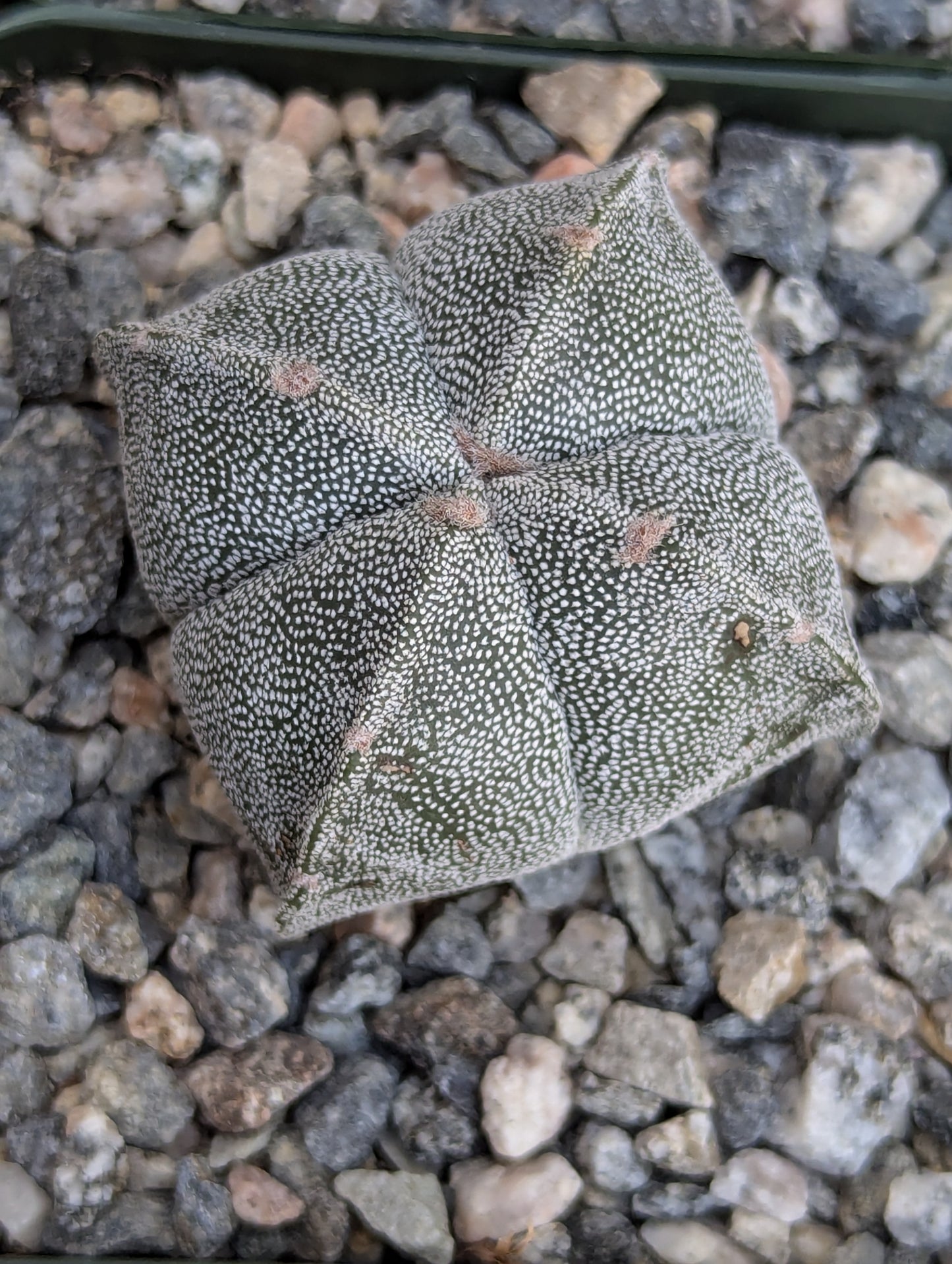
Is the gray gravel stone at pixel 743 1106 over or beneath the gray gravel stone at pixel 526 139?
beneath

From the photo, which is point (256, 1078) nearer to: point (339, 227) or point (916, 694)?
point (916, 694)

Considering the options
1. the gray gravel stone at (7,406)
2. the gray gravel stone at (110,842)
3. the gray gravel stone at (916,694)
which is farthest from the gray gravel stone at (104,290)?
the gray gravel stone at (916,694)

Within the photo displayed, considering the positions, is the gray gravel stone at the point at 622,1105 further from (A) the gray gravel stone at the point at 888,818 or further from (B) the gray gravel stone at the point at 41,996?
(B) the gray gravel stone at the point at 41,996

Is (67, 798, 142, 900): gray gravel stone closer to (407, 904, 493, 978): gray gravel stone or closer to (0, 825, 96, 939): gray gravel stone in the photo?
(0, 825, 96, 939): gray gravel stone

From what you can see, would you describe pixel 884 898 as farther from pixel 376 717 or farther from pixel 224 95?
pixel 224 95

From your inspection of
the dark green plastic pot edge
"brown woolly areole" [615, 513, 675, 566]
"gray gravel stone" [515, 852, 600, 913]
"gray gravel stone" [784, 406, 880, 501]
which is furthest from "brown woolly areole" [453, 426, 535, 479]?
the dark green plastic pot edge

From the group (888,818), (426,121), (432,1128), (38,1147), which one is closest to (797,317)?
(426,121)
